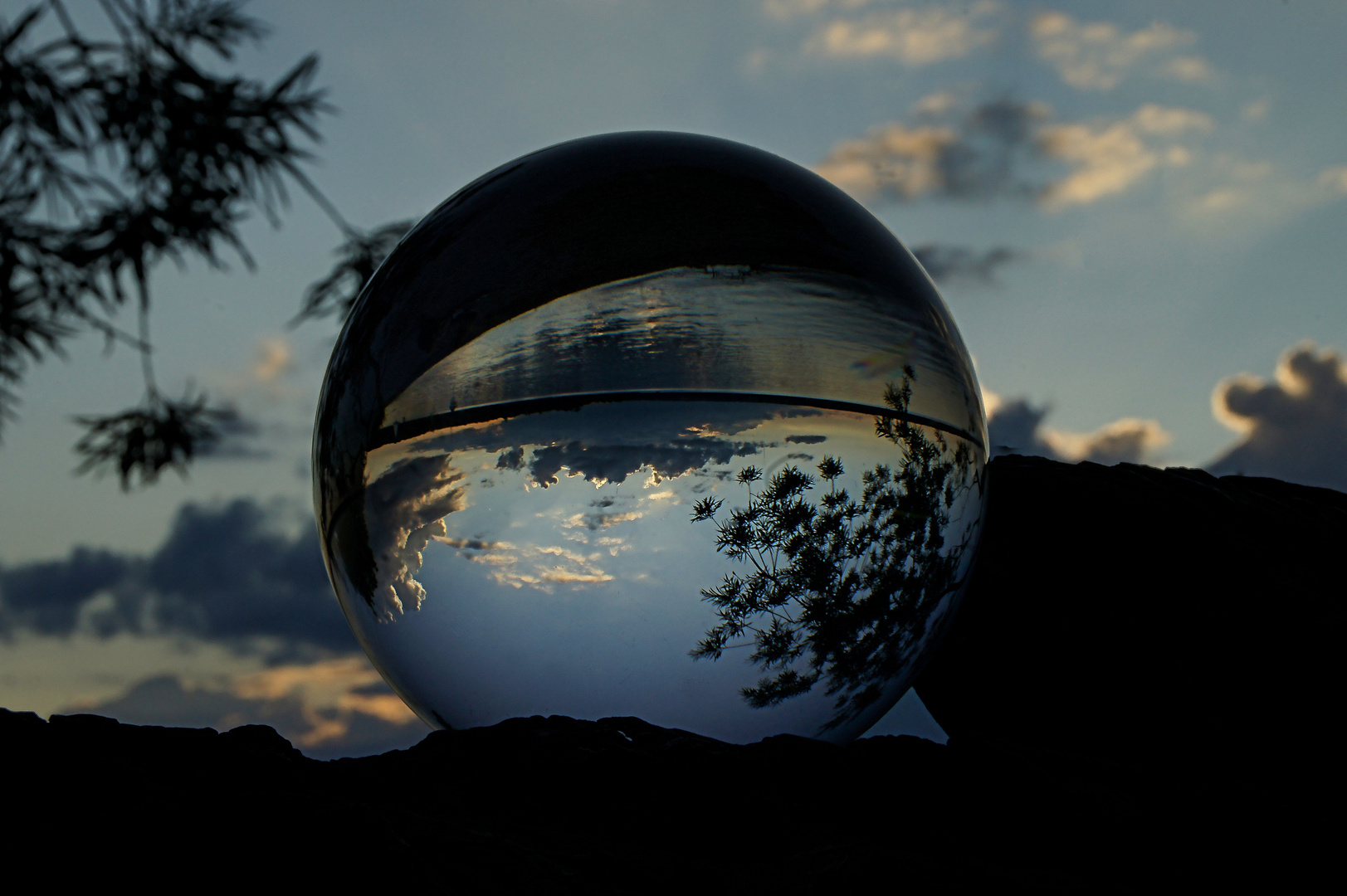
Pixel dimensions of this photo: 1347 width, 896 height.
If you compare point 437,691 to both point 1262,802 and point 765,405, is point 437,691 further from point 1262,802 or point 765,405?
point 1262,802

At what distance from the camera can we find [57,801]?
72.6 inches

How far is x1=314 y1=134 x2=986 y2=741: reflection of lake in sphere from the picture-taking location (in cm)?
255

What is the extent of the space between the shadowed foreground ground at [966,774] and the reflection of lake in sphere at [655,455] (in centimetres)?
26

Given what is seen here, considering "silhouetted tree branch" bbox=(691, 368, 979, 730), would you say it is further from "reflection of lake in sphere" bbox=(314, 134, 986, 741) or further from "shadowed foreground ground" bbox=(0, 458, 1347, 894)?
"shadowed foreground ground" bbox=(0, 458, 1347, 894)

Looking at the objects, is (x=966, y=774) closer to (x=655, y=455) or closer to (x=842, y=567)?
(x=842, y=567)

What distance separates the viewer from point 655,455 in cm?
252

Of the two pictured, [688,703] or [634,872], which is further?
[688,703]

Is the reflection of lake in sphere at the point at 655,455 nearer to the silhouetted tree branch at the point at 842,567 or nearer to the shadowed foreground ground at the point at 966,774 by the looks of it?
the silhouetted tree branch at the point at 842,567

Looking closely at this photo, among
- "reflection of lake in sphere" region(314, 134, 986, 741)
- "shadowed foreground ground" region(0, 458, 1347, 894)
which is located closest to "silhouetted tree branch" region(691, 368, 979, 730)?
"reflection of lake in sphere" region(314, 134, 986, 741)

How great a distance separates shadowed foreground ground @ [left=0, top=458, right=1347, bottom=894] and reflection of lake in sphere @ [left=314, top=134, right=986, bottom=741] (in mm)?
A: 263

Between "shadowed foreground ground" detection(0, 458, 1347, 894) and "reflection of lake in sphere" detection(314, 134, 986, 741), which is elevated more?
"reflection of lake in sphere" detection(314, 134, 986, 741)

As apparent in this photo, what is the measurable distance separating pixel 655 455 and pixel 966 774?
106 cm

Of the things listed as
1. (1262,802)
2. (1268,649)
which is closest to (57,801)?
(1262,802)

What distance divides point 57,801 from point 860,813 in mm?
1618
